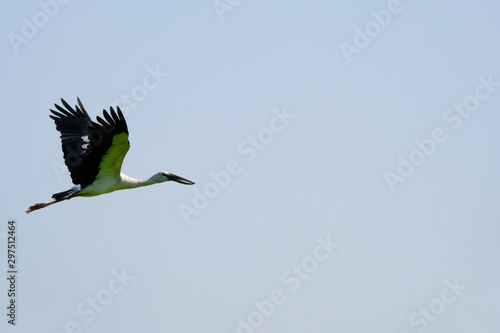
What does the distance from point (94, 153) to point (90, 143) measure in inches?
21.7

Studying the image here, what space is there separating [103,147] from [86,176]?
1.42 metres

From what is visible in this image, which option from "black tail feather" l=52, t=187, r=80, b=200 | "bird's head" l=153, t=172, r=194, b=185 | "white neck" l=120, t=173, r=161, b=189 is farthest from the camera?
"bird's head" l=153, t=172, r=194, b=185

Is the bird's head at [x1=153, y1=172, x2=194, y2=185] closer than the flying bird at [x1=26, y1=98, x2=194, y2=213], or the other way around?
the flying bird at [x1=26, y1=98, x2=194, y2=213]

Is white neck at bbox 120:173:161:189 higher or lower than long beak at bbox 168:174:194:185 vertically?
higher

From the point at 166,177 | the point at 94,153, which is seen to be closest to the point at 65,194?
the point at 94,153

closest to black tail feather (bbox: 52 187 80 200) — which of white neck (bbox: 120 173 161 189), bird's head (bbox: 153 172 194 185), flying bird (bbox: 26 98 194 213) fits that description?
flying bird (bbox: 26 98 194 213)

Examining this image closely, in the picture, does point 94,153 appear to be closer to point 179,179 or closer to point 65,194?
point 65,194

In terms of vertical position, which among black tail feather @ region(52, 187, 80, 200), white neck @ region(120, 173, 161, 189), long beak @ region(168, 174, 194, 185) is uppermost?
black tail feather @ region(52, 187, 80, 200)

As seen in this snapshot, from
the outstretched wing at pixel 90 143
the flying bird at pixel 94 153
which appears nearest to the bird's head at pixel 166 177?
the flying bird at pixel 94 153

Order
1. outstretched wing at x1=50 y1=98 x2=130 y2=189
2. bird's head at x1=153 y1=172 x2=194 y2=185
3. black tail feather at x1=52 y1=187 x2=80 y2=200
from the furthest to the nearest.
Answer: bird's head at x1=153 y1=172 x2=194 y2=185 < black tail feather at x1=52 y1=187 x2=80 y2=200 < outstretched wing at x1=50 y1=98 x2=130 y2=189

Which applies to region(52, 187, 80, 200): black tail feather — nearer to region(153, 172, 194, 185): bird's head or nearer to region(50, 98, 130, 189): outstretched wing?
region(50, 98, 130, 189): outstretched wing

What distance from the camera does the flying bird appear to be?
2042cm

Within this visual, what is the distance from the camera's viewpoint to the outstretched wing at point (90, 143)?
20.3 m

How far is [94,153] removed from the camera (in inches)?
843
